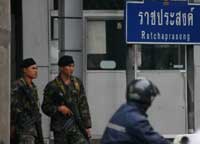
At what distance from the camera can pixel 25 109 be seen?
388 inches

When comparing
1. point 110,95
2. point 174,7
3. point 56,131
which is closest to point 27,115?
point 56,131

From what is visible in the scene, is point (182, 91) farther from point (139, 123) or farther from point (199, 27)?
point (139, 123)

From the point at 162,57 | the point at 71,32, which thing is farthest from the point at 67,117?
the point at 162,57

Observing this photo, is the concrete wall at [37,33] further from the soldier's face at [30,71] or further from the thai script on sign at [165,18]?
the soldier's face at [30,71]

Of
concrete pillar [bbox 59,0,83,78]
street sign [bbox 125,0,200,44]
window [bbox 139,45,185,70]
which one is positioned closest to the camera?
concrete pillar [bbox 59,0,83,78]

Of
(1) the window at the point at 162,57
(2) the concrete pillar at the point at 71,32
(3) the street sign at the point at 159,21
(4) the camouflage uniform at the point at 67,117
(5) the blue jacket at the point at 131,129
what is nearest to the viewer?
(5) the blue jacket at the point at 131,129

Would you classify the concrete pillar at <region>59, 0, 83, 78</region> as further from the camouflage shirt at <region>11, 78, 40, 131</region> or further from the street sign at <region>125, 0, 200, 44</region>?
the camouflage shirt at <region>11, 78, 40, 131</region>

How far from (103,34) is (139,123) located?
776 centimetres

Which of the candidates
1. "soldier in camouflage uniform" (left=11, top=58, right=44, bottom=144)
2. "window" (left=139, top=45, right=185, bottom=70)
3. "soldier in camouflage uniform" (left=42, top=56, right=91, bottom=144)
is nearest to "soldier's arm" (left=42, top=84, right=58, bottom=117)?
"soldier in camouflage uniform" (left=42, top=56, right=91, bottom=144)

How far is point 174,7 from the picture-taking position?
35.9 ft

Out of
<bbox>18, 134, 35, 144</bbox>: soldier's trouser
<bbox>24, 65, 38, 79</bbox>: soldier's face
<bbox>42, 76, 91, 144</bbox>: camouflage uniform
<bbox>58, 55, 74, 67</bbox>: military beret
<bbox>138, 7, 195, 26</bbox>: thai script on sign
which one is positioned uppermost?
<bbox>138, 7, 195, 26</bbox>: thai script on sign

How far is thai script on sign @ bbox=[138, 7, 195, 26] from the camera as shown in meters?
10.9

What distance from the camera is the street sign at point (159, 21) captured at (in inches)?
428

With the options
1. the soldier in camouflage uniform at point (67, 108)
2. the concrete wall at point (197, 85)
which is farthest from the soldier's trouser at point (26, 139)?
the concrete wall at point (197, 85)
